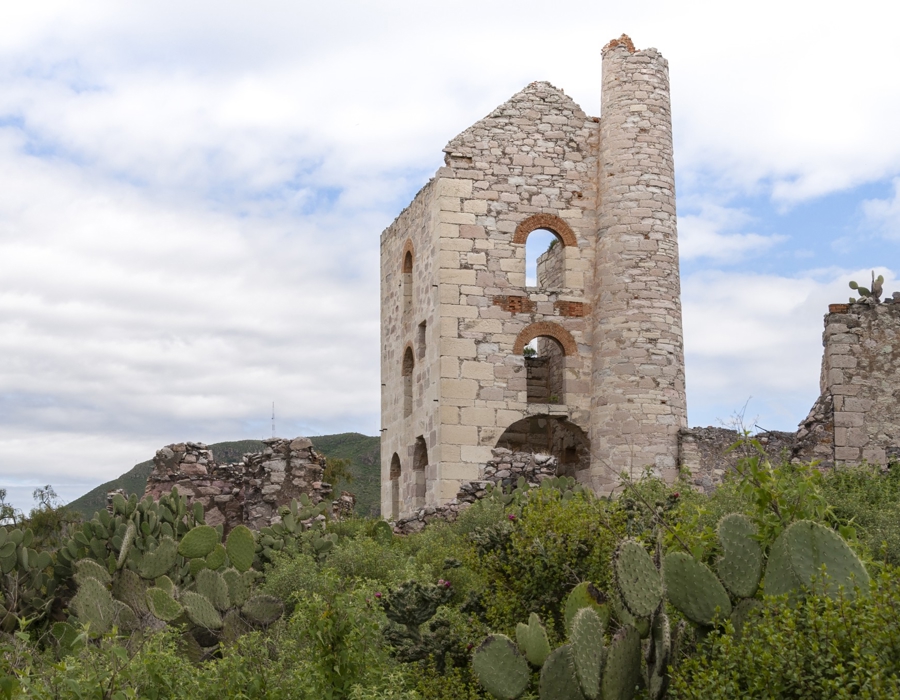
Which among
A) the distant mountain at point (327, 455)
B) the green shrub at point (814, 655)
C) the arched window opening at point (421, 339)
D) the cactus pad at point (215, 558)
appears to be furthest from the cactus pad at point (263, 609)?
the distant mountain at point (327, 455)

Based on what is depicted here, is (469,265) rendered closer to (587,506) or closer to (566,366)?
(566,366)

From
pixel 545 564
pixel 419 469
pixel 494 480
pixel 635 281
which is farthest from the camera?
pixel 419 469

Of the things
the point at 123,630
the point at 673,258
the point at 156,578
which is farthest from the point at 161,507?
the point at 673,258

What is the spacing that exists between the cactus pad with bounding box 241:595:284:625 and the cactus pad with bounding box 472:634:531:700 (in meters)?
3.88

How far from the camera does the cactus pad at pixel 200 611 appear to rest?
9.84 metres

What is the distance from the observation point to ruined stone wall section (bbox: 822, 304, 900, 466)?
1491 cm

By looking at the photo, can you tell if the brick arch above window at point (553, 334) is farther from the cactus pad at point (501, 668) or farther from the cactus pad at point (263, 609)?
the cactus pad at point (501, 668)

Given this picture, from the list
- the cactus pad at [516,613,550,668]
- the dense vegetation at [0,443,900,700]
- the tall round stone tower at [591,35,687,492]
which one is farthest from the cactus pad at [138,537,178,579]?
the tall round stone tower at [591,35,687,492]

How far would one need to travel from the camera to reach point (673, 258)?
20359 mm

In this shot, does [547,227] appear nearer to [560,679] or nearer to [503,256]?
[503,256]

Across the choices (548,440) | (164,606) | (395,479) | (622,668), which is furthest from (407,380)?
(622,668)

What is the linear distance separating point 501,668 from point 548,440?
15.5m

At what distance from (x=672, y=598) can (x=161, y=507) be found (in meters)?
8.37

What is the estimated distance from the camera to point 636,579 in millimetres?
5836
